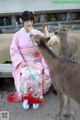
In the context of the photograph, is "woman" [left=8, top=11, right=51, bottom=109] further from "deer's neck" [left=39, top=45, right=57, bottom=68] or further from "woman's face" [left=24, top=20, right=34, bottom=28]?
"deer's neck" [left=39, top=45, right=57, bottom=68]

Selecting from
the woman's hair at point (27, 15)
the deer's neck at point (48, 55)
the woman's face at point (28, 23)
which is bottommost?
the deer's neck at point (48, 55)

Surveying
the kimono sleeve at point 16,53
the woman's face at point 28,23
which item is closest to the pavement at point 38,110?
the kimono sleeve at point 16,53

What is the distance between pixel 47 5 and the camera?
26.6m

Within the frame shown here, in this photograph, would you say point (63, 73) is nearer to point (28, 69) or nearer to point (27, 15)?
point (28, 69)

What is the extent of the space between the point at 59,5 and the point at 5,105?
937 inches

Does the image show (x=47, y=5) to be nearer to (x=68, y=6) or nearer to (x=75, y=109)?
(x=68, y=6)

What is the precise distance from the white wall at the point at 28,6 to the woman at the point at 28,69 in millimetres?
23391

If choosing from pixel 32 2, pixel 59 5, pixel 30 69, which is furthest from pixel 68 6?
pixel 30 69

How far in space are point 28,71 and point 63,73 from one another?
881 mm

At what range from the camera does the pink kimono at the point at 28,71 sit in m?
3.56

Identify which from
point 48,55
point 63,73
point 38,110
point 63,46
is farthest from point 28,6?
point 63,73

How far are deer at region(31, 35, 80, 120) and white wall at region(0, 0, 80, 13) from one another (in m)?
24.1

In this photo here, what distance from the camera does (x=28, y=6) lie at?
87.6ft

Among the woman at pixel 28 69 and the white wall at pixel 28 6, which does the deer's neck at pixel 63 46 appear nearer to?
the woman at pixel 28 69
